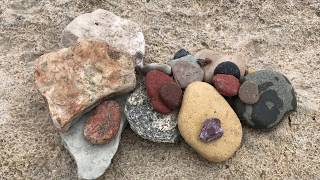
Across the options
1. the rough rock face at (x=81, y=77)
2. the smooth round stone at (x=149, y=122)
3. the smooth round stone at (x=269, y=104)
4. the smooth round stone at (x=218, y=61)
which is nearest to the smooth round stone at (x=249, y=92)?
the smooth round stone at (x=269, y=104)

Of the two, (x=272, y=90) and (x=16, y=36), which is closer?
(x=272, y=90)

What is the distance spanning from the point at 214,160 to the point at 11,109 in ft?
3.69

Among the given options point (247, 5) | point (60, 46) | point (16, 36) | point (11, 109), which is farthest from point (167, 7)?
point (11, 109)

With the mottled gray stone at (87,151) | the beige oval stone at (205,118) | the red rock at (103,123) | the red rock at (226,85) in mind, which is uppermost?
the red rock at (226,85)

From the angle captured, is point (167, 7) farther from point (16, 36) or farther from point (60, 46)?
point (16, 36)

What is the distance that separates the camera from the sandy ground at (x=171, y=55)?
104 inches

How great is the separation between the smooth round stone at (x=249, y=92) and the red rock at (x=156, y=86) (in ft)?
1.22

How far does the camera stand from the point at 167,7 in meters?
3.41

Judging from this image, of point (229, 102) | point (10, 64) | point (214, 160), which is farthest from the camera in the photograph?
point (10, 64)

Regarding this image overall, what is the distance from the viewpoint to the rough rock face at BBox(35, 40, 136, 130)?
8.55 feet

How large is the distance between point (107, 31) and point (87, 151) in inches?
30.2

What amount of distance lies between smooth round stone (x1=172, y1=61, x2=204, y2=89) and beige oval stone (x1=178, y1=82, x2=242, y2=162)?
66 millimetres

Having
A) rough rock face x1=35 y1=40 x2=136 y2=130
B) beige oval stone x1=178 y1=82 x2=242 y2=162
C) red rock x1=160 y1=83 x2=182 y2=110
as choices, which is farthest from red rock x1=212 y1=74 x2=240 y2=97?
rough rock face x1=35 y1=40 x2=136 y2=130

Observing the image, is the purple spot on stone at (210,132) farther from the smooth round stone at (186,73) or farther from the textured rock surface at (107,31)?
the textured rock surface at (107,31)
